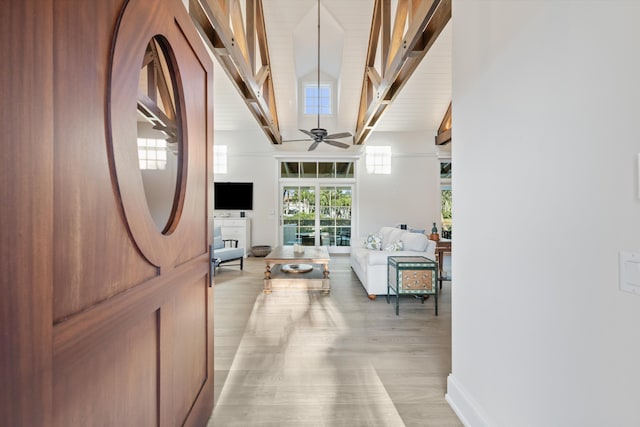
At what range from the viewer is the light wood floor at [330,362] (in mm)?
1710

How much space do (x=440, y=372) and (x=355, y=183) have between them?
565 cm

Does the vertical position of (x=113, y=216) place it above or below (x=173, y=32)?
below

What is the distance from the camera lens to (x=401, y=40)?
10.2 feet

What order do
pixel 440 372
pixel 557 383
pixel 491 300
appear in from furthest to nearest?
1. pixel 440 372
2. pixel 491 300
3. pixel 557 383

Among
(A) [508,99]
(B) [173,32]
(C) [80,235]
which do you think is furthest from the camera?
(A) [508,99]

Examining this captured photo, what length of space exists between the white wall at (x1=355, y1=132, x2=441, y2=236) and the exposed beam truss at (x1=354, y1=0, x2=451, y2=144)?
6.79 feet

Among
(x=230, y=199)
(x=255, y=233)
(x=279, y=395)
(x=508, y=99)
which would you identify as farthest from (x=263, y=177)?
(x=508, y=99)

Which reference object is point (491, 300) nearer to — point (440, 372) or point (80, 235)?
point (440, 372)

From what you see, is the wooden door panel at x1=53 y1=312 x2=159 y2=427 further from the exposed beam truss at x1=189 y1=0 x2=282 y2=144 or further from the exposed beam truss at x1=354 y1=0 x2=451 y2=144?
the exposed beam truss at x1=354 y1=0 x2=451 y2=144

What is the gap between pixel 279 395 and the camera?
6.09ft

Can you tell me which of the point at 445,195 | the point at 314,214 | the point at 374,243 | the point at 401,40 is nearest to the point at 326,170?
the point at 314,214

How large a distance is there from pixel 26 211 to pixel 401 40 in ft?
11.5

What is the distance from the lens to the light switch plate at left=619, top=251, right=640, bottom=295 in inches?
31.6

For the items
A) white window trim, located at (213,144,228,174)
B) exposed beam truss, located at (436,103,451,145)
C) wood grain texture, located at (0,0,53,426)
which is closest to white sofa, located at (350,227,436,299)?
wood grain texture, located at (0,0,53,426)
